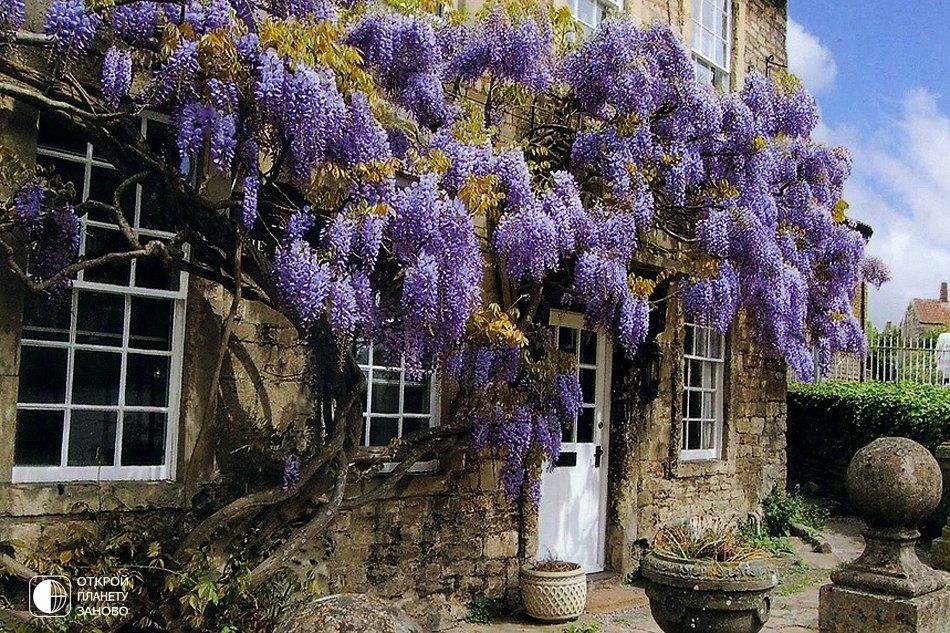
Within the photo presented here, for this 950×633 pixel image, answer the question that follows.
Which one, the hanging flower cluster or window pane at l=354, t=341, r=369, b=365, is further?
window pane at l=354, t=341, r=369, b=365

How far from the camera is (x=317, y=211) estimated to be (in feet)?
15.9

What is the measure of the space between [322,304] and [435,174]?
42.6 inches

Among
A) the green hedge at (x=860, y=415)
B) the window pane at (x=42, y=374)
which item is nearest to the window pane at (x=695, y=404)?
the green hedge at (x=860, y=415)

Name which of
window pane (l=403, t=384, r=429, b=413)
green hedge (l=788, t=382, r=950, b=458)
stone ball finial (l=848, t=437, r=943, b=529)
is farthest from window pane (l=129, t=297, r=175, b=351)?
green hedge (l=788, t=382, r=950, b=458)

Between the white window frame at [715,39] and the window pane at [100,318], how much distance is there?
6.63 m

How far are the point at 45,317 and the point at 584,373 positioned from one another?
188 inches

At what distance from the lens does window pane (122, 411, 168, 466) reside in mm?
4977

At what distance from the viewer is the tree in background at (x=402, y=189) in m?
4.35

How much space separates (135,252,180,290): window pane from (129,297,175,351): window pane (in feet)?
0.28

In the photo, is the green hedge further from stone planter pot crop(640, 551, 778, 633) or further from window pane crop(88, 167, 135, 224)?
window pane crop(88, 167, 135, 224)

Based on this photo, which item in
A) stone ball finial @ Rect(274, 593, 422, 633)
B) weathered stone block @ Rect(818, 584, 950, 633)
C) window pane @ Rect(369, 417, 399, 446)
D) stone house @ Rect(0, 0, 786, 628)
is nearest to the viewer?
stone ball finial @ Rect(274, 593, 422, 633)

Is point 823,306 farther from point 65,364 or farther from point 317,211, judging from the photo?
point 65,364

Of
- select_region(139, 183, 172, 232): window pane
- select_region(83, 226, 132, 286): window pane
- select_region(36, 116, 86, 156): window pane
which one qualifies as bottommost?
select_region(83, 226, 132, 286): window pane

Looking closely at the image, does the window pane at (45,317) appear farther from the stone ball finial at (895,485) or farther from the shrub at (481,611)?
the stone ball finial at (895,485)
